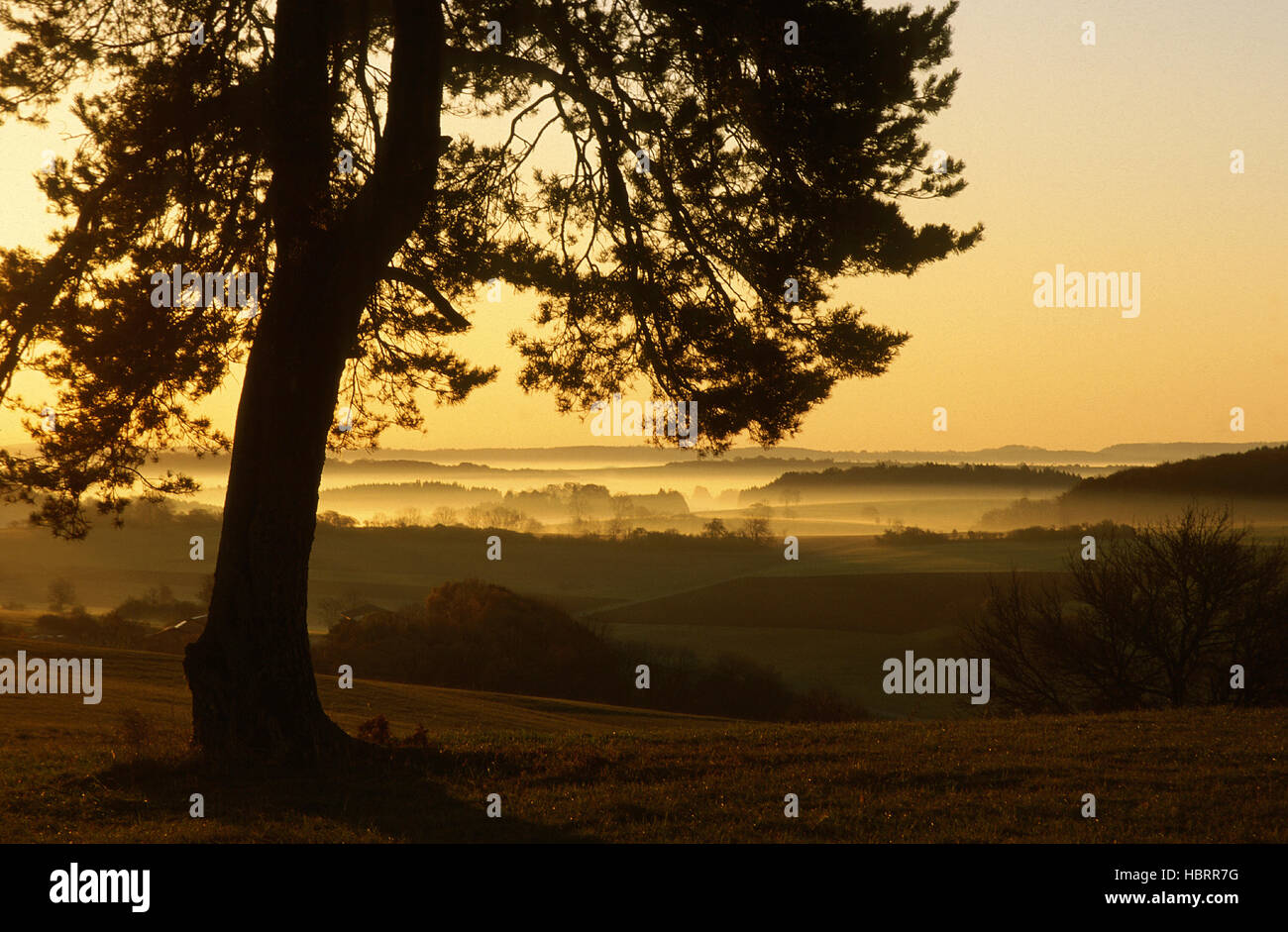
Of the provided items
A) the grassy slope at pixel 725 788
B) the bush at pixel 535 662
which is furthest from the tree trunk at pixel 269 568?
the bush at pixel 535 662

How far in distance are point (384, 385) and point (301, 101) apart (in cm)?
569

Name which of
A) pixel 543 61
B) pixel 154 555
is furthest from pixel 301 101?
pixel 154 555

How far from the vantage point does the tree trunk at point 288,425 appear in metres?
10.9

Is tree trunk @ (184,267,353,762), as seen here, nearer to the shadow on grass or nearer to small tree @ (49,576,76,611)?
the shadow on grass

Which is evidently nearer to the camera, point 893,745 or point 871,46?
point 871,46

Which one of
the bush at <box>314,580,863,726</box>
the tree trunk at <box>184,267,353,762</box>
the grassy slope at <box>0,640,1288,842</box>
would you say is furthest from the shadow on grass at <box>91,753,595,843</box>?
the bush at <box>314,580,863,726</box>

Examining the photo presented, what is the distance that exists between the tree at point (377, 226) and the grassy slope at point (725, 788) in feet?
5.18

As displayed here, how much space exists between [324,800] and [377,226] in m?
6.04

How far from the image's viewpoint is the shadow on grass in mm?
8148

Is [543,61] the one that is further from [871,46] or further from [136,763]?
[136,763]

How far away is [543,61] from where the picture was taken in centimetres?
1389

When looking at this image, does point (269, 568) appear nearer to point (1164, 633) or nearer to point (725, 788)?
point (725, 788)

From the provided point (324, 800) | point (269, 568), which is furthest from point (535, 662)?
point (324, 800)

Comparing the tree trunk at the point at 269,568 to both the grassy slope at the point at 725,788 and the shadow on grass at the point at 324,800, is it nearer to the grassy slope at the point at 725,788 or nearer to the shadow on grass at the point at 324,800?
the shadow on grass at the point at 324,800
